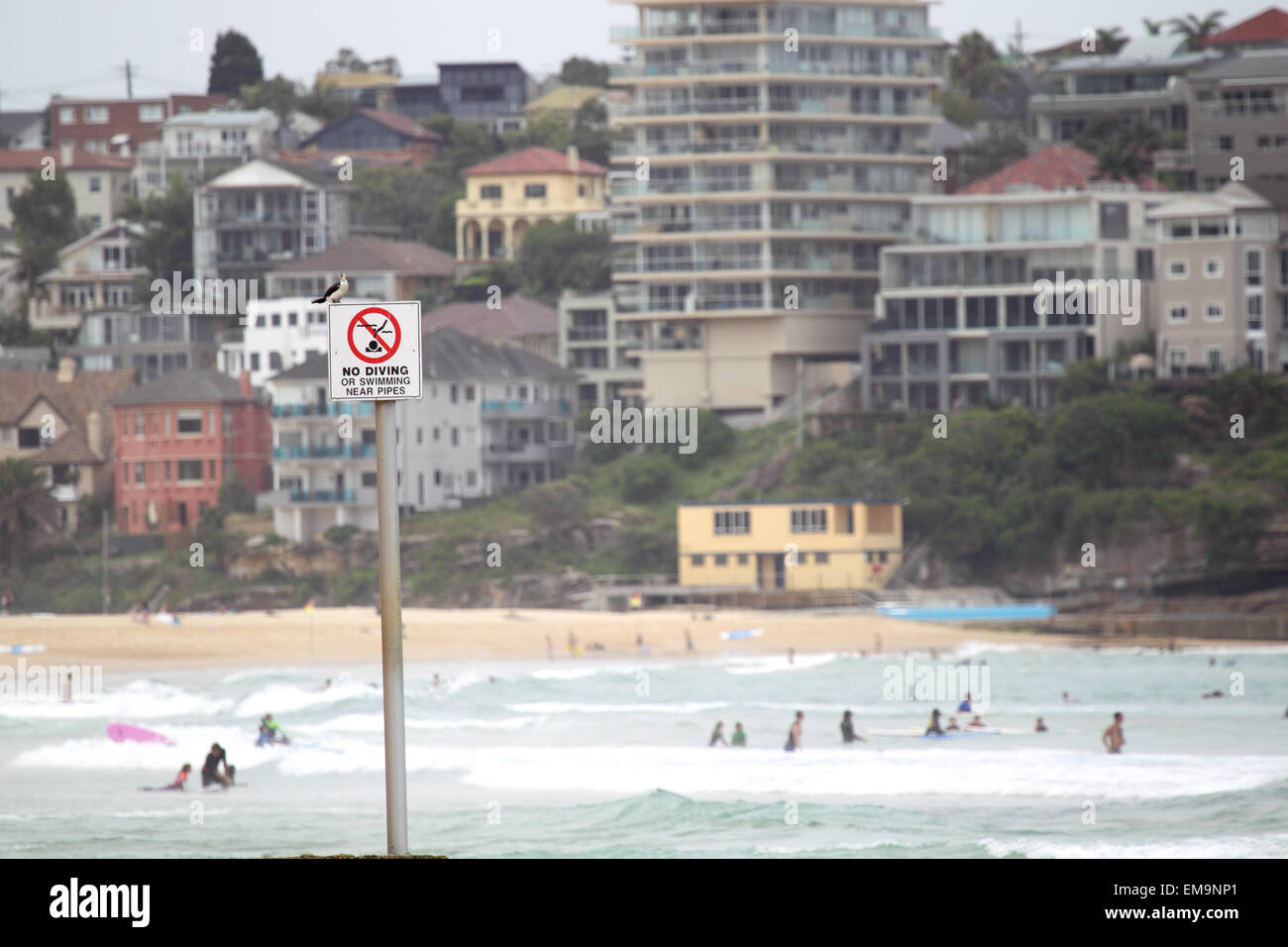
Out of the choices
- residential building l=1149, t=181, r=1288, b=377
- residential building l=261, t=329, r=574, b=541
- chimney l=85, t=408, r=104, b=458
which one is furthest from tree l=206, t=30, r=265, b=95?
residential building l=1149, t=181, r=1288, b=377

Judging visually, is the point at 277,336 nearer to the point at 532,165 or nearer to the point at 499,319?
the point at 499,319

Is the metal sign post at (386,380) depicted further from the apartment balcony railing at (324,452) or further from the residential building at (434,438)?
the apartment balcony railing at (324,452)

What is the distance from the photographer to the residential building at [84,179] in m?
104

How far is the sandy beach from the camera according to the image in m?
59.5

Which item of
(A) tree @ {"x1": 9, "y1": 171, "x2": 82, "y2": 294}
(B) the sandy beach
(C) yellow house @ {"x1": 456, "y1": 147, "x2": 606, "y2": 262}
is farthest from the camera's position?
(A) tree @ {"x1": 9, "y1": 171, "x2": 82, "y2": 294}

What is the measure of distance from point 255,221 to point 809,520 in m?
34.6

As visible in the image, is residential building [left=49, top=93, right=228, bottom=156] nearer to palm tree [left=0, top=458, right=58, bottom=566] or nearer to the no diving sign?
palm tree [left=0, top=458, right=58, bottom=566]

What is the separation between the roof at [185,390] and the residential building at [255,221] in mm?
12985

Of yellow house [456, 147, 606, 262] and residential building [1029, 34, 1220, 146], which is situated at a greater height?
residential building [1029, 34, 1220, 146]

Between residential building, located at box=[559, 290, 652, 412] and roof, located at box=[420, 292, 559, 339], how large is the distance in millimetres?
1499

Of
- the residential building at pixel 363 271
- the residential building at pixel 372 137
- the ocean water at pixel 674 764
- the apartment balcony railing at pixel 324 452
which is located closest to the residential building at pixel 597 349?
the residential building at pixel 363 271
